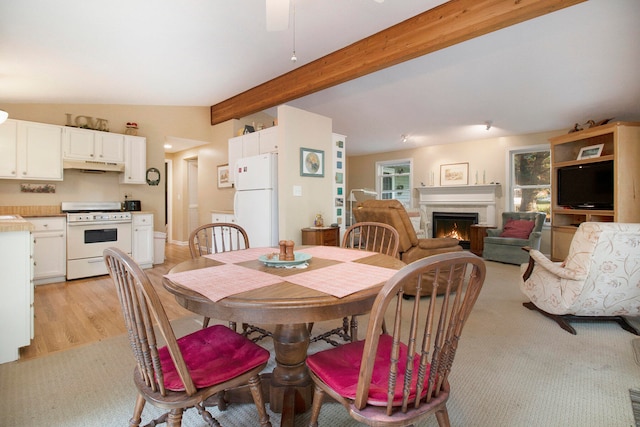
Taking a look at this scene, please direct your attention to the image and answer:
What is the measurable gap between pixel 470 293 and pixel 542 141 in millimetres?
6257

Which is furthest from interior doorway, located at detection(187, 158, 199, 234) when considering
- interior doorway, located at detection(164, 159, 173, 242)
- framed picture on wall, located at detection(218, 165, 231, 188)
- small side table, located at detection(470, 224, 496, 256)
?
small side table, located at detection(470, 224, 496, 256)

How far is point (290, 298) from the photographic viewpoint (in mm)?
1043

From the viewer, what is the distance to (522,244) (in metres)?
4.92

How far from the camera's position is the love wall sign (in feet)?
14.7

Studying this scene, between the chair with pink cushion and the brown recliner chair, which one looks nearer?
the brown recliner chair

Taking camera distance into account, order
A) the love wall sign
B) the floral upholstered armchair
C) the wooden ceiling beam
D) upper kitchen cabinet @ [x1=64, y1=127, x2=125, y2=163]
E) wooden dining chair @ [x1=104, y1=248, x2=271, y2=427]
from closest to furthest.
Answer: wooden dining chair @ [x1=104, y1=248, x2=271, y2=427] < the floral upholstered armchair < the wooden ceiling beam < upper kitchen cabinet @ [x1=64, y1=127, x2=125, y2=163] < the love wall sign

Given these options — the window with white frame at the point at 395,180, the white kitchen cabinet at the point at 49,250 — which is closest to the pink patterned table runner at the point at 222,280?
the white kitchen cabinet at the point at 49,250

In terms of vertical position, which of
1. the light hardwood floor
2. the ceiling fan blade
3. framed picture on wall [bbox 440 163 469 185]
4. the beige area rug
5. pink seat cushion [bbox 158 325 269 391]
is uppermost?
the ceiling fan blade

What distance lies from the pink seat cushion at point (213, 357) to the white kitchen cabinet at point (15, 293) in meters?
1.56

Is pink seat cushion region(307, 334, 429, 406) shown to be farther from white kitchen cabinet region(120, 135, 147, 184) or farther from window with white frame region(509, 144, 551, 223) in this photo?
window with white frame region(509, 144, 551, 223)

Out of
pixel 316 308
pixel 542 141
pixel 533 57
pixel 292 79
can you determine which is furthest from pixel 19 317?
pixel 542 141

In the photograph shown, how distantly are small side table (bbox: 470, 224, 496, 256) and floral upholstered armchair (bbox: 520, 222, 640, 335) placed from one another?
130 inches

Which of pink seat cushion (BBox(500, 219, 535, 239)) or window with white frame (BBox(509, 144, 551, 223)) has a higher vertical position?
window with white frame (BBox(509, 144, 551, 223))

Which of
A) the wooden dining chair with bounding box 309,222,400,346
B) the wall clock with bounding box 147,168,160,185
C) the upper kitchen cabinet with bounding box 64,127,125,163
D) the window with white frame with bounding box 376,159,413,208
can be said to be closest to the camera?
the wooden dining chair with bounding box 309,222,400,346
